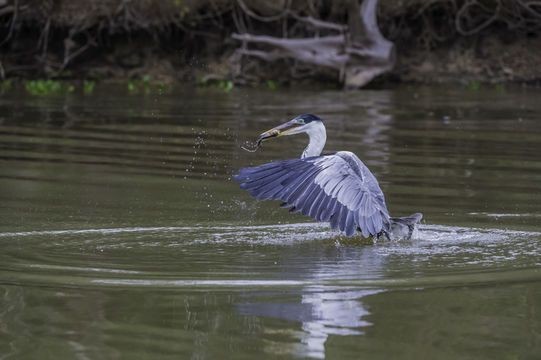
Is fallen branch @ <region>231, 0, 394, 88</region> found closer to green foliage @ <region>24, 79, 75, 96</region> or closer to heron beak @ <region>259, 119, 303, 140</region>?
green foliage @ <region>24, 79, 75, 96</region>

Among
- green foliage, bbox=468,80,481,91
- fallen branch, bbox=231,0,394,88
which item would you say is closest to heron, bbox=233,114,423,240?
fallen branch, bbox=231,0,394,88

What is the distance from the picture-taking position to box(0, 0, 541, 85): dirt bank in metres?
18.0

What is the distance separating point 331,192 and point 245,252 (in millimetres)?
728

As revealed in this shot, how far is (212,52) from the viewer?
1917 cm

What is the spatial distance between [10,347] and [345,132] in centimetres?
774

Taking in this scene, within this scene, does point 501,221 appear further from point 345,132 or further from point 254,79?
point 254,79

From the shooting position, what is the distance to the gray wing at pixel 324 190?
225 inches

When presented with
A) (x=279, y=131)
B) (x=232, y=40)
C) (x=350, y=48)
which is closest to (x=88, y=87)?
(x=232, y=40)

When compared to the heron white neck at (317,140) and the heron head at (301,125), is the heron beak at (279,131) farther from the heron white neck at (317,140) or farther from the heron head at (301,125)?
the heron white neck at (317,140)

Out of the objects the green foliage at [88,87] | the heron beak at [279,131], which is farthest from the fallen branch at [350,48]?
the heron beak at [279,131]

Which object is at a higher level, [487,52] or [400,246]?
[487,52]

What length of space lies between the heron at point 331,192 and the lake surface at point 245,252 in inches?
6.0

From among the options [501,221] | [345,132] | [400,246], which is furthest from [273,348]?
[345,132]

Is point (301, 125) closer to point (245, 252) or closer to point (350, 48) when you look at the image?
point (245, 252)
